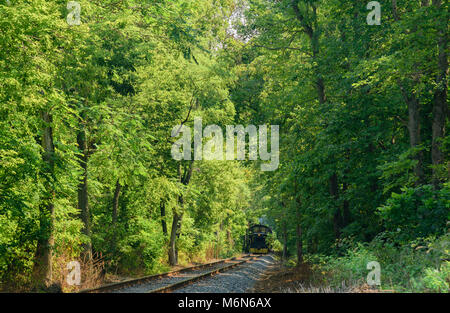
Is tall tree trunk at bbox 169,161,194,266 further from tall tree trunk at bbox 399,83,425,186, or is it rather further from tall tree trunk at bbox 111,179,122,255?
tall tree trunk at bbox 399,83,425,186

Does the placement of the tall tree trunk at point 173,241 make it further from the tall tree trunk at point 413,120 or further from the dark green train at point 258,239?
the dark green train at point 258,239

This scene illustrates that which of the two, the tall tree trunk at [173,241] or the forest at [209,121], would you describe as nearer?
the forest at [209,121]

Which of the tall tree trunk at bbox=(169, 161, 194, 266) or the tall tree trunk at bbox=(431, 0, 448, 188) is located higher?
the tall tree trunk at bbox=(431, 0, 448, 188)

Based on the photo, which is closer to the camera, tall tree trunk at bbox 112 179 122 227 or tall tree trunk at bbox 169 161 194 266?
tall tree trunk at bbox 112 179 122 227

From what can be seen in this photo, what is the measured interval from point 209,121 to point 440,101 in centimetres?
1431

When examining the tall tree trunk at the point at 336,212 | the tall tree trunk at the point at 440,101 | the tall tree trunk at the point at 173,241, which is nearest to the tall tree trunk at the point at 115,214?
the tall tree trunk at the point at 173,241

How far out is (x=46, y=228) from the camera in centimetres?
1174

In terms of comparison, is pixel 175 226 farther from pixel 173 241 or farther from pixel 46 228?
pixel 46 228

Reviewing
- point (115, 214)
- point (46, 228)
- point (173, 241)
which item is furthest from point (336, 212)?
point (173, 241)

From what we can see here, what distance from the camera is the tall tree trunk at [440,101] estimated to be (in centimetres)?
1044

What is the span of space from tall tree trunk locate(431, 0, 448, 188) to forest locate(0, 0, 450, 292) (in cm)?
4

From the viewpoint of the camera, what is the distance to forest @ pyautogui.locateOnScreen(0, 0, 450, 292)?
941 cm

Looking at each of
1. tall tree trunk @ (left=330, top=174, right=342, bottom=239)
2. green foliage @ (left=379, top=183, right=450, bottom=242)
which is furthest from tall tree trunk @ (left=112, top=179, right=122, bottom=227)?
green foliage @ (left=379, top=183, right=450, bottom=242)

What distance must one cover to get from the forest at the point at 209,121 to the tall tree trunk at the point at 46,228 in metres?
0.04
